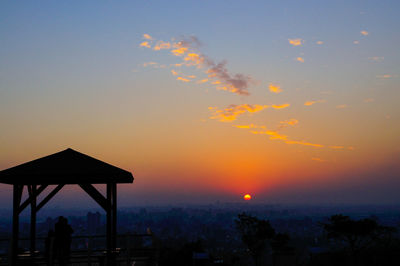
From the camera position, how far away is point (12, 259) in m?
12.8

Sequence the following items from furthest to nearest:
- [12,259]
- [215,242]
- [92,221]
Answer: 1. [215,242]
2. [92,221]
3. [12,259]

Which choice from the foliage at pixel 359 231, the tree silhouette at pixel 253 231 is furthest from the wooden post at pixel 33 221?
the tree silhouette at pixel 253 231

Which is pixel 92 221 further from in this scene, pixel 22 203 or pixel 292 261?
pixel 22 203

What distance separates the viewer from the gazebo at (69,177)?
42.2 feet

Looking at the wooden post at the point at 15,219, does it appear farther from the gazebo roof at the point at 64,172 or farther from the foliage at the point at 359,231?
the foliage at the point at 359,231

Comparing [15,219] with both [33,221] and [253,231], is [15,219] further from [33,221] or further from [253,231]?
[253,231]

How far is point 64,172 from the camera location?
1291cm

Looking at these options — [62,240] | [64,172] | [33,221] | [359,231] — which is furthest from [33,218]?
[359,231]

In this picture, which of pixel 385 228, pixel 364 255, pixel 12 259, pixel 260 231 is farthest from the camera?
pixel 260 231

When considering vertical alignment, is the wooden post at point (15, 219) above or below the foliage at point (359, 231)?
above

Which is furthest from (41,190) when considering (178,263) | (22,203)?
(178,263)

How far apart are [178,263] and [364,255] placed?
12.4 metres

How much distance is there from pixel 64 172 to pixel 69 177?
0.72 ft

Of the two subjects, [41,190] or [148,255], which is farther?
[148,255]
